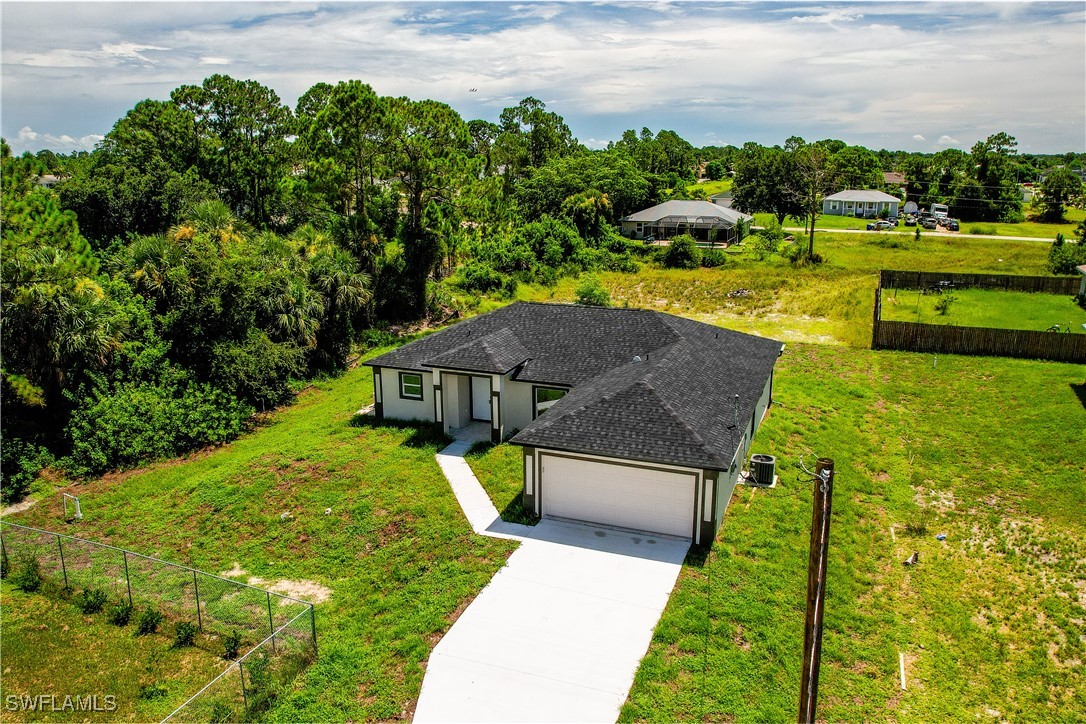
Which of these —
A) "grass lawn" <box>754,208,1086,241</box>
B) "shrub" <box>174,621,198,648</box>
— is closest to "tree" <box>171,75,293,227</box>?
"shrub" <box>174,621,198,648</box>

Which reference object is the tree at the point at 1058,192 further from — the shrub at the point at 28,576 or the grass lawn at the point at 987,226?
the shrub at the point at 28,576

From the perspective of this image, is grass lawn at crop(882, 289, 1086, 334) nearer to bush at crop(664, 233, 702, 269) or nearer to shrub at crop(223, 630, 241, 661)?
bush at crop(664, 233, 702, 269)

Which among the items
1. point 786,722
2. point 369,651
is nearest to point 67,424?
point 369,651

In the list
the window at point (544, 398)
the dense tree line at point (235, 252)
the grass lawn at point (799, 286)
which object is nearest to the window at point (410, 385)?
the window at point (544, 398)

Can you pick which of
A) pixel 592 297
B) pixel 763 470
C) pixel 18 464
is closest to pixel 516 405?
pixel 763 470

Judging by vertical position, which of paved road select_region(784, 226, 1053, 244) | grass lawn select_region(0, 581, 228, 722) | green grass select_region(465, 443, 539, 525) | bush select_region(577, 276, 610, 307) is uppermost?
paved road select_region(784, 226, 1053, 244)

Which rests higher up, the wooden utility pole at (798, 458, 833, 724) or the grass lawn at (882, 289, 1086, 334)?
the wooden utility pole at (798, 458, 833, 724)

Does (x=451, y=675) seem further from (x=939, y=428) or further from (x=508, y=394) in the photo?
(x=939, y=428)

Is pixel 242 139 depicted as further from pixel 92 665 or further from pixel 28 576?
pixel 92 665
